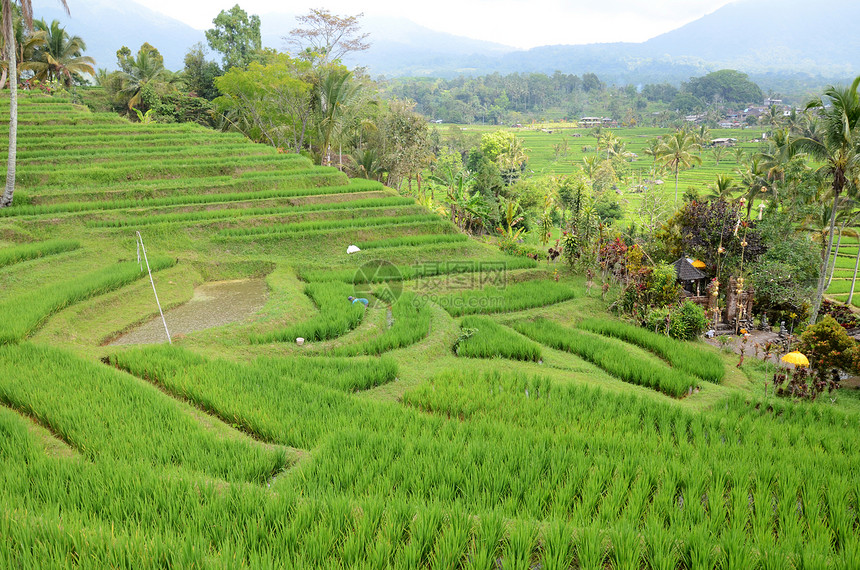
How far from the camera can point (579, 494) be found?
426 centimetres

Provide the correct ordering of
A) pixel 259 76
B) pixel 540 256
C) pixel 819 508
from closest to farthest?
1. pixel 819 508
2. pixel 540 256
3. pixel 259 76

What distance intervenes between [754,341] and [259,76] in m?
20.1

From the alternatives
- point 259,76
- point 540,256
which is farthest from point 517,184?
point 540,256

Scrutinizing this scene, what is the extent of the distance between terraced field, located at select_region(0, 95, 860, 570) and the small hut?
221cm

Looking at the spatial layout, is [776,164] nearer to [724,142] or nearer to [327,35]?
[327,35]

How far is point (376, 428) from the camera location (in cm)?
533

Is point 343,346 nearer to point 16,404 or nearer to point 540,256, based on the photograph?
point 16,404

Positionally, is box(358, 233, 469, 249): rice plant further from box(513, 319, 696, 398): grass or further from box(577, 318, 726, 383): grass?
box(577, 318, 726, 383): grass

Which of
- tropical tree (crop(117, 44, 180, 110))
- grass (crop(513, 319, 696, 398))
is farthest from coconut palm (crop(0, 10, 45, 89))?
grass (crop(513, 319, 696, 398))

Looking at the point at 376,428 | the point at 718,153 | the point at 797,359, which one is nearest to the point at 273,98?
the point at 376,428

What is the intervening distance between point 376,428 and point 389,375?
168 centimetres

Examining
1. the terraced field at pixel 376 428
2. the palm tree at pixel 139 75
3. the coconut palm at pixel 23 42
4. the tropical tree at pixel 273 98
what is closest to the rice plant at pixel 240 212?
the terraced field at pixel 376 428

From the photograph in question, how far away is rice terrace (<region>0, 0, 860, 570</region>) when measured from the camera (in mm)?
3512

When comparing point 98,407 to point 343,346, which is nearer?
point 98,407
